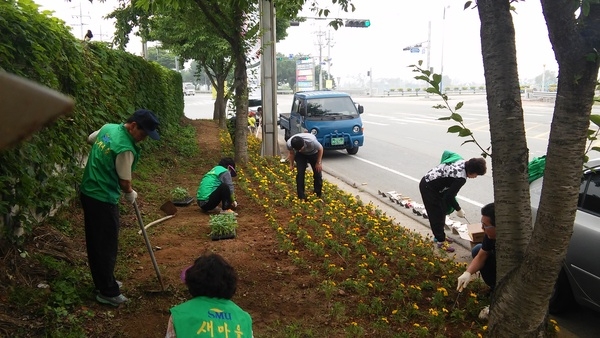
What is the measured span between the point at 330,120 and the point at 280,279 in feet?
31.7

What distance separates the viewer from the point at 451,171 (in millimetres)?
5879

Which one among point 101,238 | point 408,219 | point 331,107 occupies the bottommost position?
point 408,219

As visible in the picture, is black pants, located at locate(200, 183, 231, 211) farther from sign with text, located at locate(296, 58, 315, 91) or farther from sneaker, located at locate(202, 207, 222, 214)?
sign with text, located at locate(296, 58, 315, 91)

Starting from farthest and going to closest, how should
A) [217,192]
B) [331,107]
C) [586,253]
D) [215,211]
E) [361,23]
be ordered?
[361,23] < [331,107] < [215,211] < [217,192] < [586,253]

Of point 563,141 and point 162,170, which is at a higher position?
point 563,141

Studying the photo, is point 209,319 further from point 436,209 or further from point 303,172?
point 303,172

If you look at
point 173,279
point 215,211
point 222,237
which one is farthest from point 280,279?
point 215,211

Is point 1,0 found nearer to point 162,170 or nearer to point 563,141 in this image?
point 563,141

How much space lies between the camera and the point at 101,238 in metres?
3.98

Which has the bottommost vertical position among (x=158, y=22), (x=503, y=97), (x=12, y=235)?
(x=12, y=235)

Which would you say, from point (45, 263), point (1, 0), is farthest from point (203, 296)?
point (1, 0)

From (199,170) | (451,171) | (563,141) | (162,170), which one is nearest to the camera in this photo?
(563,141)

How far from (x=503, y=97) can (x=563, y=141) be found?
54 cm

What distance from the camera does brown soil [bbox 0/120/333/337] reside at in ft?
12.6
